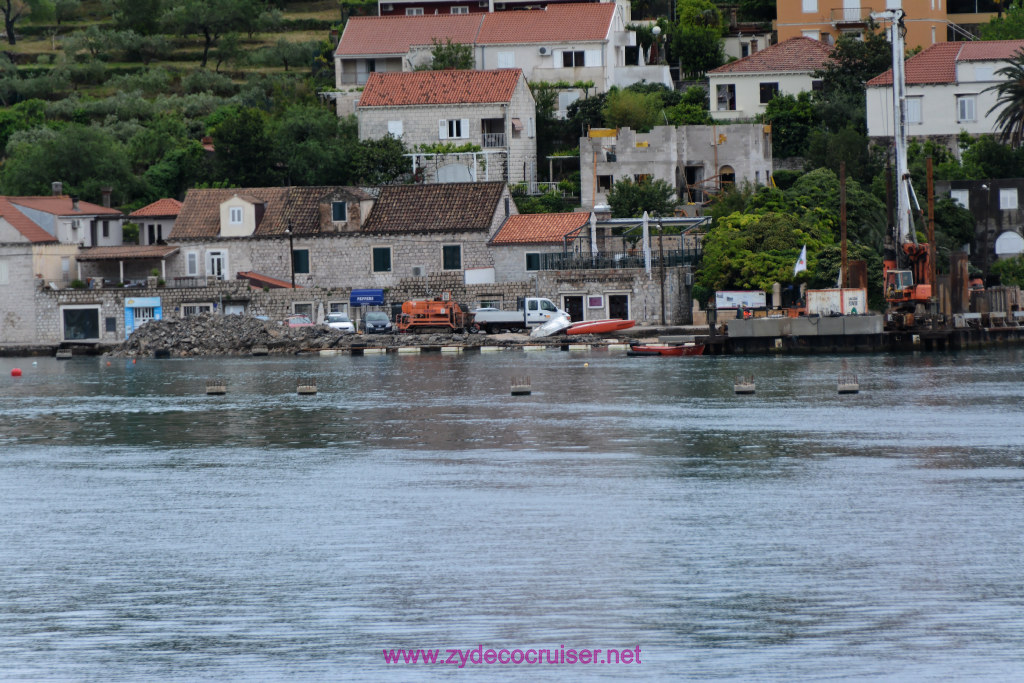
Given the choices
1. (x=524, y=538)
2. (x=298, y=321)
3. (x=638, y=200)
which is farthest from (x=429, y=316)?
(x=524, y=538)

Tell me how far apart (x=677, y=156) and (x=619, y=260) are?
9.96 m

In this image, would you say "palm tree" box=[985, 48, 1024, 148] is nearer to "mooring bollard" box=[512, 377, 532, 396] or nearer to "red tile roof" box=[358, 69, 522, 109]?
"red tile roof" box=[358, 69, 522, 109]

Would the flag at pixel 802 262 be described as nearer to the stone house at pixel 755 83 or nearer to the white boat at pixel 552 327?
the white boat at pixel 552 327

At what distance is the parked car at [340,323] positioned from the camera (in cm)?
6606

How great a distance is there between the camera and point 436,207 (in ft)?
225

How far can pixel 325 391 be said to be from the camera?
1809 inches

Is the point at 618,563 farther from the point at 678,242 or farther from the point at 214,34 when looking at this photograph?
the point at 214,34

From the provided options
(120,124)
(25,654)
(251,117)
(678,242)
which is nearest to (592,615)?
(25,654)

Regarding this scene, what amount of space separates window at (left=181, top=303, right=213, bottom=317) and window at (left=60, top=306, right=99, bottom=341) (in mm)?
4112

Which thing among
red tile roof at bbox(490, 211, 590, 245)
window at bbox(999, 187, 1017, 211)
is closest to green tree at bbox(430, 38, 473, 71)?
red tile roof at bbox(490, 211, 590, 245)

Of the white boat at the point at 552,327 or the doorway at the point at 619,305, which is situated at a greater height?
the doorway at the point at 619,305

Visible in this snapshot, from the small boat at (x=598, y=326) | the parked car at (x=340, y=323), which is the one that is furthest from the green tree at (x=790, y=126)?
the parked car at (x=340, y=323)

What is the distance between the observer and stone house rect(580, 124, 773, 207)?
234 feet

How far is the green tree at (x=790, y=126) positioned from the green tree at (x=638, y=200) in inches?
344
